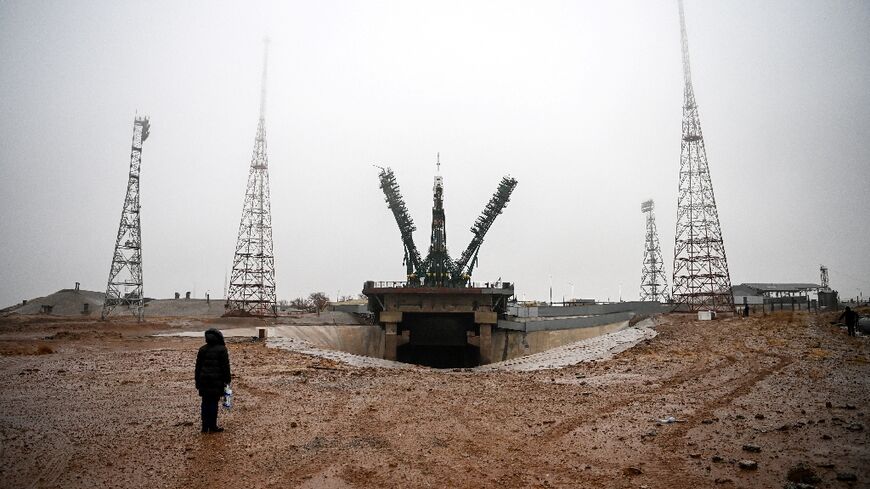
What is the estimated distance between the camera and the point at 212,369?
26.5 ft

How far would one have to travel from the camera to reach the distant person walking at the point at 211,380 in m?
7.96

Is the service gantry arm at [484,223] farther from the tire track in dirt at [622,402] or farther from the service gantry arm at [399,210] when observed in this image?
the tire track in dirt at [622,402]

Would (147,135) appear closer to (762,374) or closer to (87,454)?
(87,454)

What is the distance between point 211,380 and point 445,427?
4099mm

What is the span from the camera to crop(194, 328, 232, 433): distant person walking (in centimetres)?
796

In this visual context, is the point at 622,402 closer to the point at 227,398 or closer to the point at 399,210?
the point at 227,398

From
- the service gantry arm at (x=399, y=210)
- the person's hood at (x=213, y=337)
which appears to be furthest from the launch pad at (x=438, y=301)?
the person's hood at (x=213, y=337)

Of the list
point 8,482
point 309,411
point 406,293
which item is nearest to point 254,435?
point 309,411

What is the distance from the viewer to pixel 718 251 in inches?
1737

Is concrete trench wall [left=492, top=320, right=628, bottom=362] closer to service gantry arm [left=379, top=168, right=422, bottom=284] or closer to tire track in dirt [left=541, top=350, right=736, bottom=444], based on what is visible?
service gantry arm [left=379, top=168, right=422, bottom=284]

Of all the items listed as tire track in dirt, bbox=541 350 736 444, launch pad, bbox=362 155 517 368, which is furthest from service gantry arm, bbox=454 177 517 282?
tire track in dirt, bbox=541 350 736 444

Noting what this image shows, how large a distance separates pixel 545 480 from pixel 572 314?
39.6m

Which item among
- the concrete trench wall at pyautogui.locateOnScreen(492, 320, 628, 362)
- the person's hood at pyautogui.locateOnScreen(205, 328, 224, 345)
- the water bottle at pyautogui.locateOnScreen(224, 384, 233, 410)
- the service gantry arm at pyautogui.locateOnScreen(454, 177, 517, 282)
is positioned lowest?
the concrete trench wall at pyautogui.locateOnScreen(492, 320, 628, 362)

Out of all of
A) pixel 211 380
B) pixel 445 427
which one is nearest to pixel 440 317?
pixel 445 427
